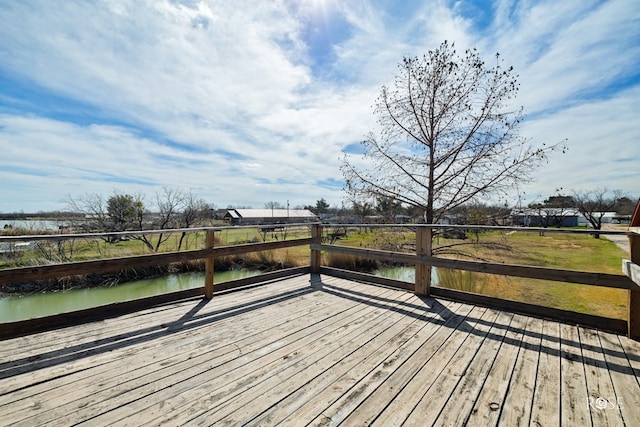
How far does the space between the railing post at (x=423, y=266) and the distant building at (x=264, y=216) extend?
35688mm

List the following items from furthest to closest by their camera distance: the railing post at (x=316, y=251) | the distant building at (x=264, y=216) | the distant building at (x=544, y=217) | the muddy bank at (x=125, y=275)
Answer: the distant building at (x=264, y=216)
the muddy bank at (x=125, y=275)
the distant building at (x=544, y=217)
the railing post at (x=316, y=251)

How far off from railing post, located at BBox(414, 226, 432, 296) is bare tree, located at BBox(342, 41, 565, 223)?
9.04 ft

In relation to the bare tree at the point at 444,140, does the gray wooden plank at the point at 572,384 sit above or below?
below

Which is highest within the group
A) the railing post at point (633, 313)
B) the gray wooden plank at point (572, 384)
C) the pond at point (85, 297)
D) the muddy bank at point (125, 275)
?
the railing post at point (633, 313)

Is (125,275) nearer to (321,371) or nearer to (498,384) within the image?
(321,371)

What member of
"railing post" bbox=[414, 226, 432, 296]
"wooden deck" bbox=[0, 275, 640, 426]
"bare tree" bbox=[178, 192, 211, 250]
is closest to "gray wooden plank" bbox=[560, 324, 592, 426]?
"wooden deck" bbox=[0, 275, 640, 426]

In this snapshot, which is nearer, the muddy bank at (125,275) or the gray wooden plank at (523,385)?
the gray wooden plank at (523,385)

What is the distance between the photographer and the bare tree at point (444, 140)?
17.6ft

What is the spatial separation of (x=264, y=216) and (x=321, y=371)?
153ft

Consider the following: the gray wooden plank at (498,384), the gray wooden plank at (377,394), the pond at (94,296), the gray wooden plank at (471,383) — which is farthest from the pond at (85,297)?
the gray wooden plank at (498,384)

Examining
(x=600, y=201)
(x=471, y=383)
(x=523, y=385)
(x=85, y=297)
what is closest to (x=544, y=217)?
(x=523, y=385)

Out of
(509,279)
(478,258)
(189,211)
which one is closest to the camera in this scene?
(478,258)

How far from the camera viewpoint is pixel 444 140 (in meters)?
5.85

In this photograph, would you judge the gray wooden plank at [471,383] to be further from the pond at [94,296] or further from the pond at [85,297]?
the pond at [85,297]
